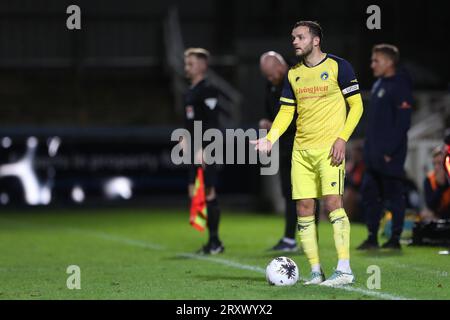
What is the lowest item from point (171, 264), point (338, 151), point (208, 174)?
point (171, 264)

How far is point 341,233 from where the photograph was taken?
7508mm

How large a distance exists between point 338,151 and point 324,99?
438 millimetres

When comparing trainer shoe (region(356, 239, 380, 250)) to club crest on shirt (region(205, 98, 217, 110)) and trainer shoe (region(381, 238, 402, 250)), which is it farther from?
club crest on shirt (region(205, 98, 217, 110))

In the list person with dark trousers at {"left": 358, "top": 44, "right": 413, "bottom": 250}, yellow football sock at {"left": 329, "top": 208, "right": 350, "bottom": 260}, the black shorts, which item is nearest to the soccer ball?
yellow football sock at {"left": 329, "top": 208, "right": 350, "bottom": 260}

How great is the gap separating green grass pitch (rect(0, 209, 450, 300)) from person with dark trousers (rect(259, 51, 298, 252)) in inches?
15.6

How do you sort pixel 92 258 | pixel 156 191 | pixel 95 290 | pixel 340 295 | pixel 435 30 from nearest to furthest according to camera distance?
pixel 340 295
pixel 95 290
pixel 92 258
pixel 156 191
pixel 435 30

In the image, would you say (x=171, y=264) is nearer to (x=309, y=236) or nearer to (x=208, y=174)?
(x=208, y=174)

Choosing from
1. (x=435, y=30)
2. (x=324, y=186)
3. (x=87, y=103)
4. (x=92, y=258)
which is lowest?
(x=92, y=258)

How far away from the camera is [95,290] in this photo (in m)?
7.36

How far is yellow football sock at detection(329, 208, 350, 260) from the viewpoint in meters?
7.48

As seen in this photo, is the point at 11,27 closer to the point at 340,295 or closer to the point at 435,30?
the point at 435,30

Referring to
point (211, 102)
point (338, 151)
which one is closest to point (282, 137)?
point (211, 102)

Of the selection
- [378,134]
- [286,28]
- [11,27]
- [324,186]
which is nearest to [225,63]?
[286,28]

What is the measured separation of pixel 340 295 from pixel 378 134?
396cm
